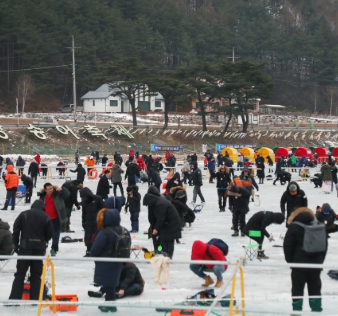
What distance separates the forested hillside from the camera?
8150 centimetres

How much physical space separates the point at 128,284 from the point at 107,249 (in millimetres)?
974

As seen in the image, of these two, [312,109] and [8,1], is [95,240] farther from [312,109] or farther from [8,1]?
[312,109]

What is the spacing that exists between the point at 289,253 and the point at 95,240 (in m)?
2.20

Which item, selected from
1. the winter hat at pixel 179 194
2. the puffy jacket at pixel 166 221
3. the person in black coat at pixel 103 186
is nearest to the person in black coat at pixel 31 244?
the puffy jacket at pixel 166 221

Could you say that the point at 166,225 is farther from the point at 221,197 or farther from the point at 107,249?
the point at 221,197

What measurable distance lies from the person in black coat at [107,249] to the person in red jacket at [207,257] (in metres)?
1.48

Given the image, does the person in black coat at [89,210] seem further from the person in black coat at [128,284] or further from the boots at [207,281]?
the boots at [207,281]

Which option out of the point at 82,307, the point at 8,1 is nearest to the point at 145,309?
the point at 82,307

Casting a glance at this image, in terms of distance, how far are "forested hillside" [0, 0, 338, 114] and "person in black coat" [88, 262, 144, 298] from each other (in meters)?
55.1

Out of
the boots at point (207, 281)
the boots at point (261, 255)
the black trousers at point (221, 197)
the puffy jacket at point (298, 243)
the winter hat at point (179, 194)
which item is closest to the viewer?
the puffy jacket at point (298, 243)

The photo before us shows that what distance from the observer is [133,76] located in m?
63.8

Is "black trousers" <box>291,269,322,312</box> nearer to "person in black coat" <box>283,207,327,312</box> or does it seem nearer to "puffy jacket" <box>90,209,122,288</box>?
"person in black coat" <box>283,207,327,312</box>

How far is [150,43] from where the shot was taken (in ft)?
308

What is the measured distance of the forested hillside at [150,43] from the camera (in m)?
81.5
